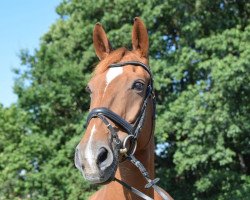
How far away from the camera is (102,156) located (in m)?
2.77

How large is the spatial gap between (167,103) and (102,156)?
1300cm

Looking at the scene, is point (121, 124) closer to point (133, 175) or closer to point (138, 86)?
point (138, 86)

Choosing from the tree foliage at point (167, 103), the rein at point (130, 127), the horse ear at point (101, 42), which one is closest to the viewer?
the rein at point (130, 127)

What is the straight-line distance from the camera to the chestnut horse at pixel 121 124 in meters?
2.78

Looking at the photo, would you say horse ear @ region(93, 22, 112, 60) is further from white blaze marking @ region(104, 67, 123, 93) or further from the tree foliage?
the tree foliage

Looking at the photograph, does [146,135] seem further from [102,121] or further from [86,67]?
[86,67]

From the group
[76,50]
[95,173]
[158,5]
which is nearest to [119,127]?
[95,173]

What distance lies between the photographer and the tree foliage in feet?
45.8

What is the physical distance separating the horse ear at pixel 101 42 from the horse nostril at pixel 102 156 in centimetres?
119

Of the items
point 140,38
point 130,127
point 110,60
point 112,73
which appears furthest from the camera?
point 140,38

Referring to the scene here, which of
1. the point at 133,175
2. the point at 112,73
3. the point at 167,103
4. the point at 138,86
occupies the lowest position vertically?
the point at 133,175

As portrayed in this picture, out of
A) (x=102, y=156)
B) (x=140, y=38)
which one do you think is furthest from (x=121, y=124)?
(x=140, y=38)

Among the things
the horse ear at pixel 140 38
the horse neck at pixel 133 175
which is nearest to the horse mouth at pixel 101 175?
the horse neck at pixel 133 175

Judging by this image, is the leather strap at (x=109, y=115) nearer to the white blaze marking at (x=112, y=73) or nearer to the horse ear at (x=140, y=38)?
the white blaze marking at (x=112, y=73)
